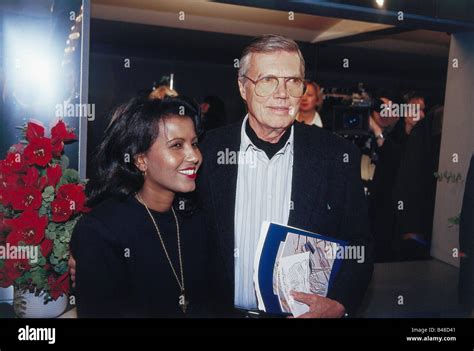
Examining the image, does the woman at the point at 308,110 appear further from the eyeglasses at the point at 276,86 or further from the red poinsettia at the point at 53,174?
the red poinsettia at the point at 53,174

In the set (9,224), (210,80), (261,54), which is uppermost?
(210,80)

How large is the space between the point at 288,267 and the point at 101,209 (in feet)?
1.70

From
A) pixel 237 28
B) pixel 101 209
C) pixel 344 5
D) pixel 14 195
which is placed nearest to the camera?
pixel 101 209

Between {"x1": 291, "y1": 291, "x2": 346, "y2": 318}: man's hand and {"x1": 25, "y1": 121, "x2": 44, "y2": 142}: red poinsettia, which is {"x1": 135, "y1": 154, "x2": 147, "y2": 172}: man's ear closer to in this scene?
{"x1": 25, "y1": 121, "x2": 44, "y2": 142}: red poinsettia

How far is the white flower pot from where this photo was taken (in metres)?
1.56

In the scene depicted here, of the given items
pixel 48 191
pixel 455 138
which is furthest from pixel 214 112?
pixel 48 191

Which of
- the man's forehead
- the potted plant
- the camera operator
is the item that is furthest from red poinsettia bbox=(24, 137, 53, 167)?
the camera operator

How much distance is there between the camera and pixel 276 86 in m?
1.49

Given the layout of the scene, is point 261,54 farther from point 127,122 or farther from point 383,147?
point 383,147

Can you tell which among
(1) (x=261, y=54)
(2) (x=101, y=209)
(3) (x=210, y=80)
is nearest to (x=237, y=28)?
(3) (x=210, y=80)

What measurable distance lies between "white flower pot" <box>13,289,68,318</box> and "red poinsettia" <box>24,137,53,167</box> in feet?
1.34

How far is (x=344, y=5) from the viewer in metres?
2.96

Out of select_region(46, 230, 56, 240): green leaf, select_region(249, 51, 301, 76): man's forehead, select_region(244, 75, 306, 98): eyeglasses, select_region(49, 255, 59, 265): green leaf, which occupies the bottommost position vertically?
select_region(49, 255, 59, 265): green leaf

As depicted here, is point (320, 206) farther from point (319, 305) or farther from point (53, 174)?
point (53, 174)
